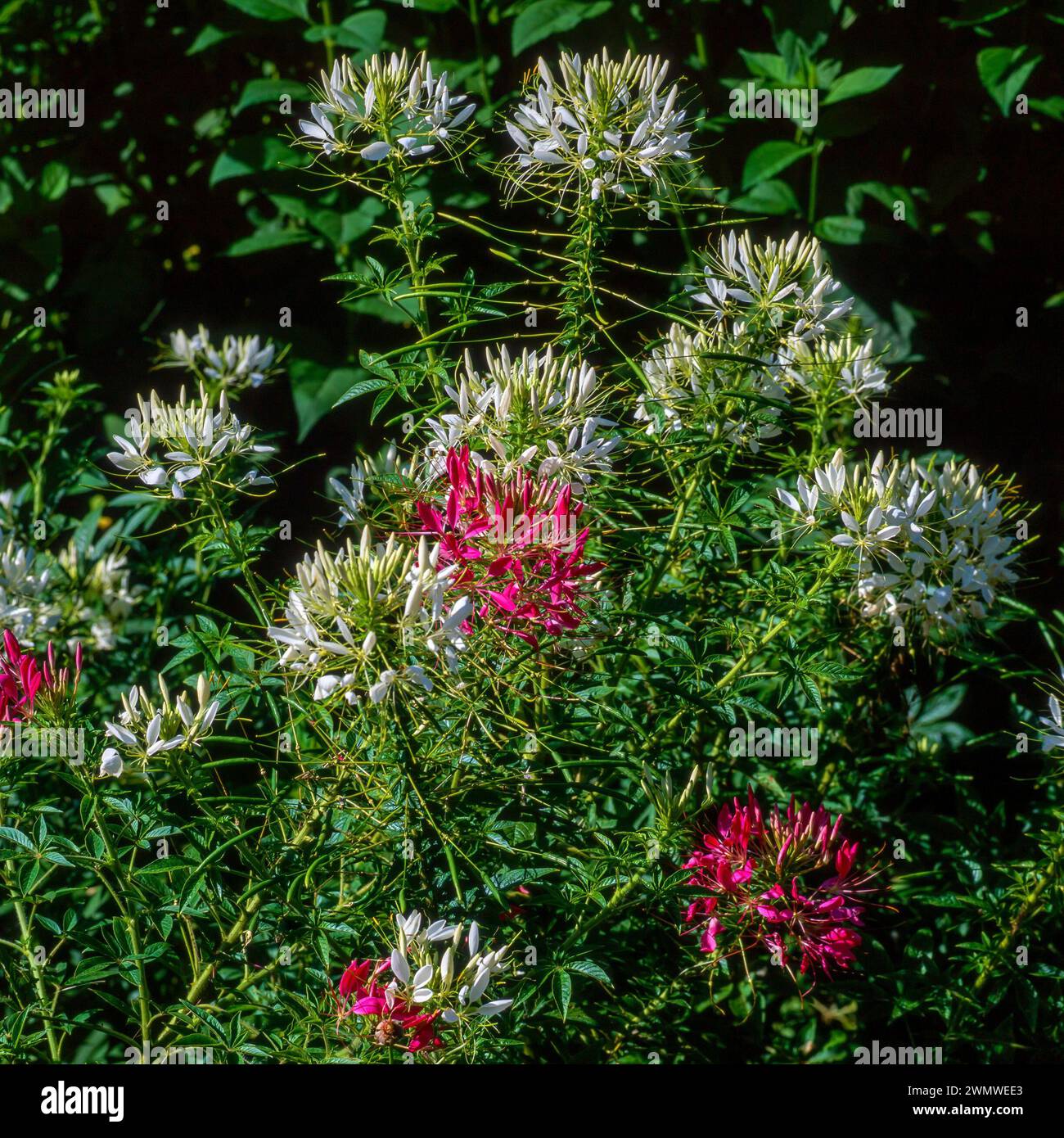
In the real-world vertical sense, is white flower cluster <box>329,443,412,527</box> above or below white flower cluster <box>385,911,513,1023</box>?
above

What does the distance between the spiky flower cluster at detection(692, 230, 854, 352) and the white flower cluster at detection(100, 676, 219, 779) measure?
0.79 m

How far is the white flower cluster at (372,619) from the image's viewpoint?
3.64ft

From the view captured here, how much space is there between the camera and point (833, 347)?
1761 mm

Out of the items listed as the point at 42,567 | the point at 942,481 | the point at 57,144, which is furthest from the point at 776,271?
the point at 57,144

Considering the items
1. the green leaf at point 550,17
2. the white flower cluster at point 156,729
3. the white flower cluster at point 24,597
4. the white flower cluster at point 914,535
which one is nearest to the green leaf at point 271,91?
the green leaf at point 550,17

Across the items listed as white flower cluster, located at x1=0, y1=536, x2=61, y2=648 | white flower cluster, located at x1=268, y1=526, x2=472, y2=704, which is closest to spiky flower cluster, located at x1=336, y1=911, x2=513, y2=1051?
white flower cluster, located at x1=268, y1=526, x2=472, y2=704

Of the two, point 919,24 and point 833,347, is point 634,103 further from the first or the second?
point 919,24

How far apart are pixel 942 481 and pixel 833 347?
26 cm

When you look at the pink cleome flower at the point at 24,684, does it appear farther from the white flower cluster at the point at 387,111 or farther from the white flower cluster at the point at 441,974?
the white flower cluster at the point at 387,111

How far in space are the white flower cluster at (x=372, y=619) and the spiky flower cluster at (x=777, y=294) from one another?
0.60 metres

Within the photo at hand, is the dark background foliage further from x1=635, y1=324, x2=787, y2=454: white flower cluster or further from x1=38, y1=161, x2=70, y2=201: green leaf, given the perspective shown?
x1=635, y1=324, x2=787, y2=454: white flower cluster

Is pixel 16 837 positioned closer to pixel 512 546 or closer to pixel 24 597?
pixel 24 597

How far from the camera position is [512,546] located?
124cm

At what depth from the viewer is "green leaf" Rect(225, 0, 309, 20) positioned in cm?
248
